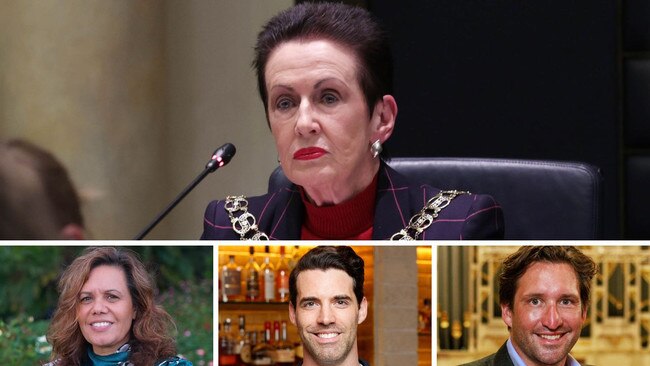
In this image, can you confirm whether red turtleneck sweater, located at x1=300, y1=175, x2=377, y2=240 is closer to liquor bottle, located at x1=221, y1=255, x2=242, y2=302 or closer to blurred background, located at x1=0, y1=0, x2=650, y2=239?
liquor bottle, located at x1=221, y1=255, x2=242, y2=302

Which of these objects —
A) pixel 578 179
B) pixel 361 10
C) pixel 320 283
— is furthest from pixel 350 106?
pixel 320 283

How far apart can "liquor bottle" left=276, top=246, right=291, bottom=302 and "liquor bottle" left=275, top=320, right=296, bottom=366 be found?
0.06 ft

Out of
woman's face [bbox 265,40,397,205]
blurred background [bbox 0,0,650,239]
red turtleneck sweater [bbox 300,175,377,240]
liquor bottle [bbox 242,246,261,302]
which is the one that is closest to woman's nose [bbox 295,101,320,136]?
woman's face [bbox 265,40,397,205]

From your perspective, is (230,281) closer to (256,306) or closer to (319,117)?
(256,306)

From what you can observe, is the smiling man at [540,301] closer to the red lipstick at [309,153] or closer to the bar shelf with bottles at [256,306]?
the bar shelf with bottles at [256,306]

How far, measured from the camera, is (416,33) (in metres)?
3.14

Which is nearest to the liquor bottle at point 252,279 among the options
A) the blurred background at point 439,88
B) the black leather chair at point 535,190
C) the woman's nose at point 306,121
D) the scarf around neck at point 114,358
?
the scarf around neck at point 114,358

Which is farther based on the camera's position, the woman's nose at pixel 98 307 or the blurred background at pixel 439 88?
the blurred background at pixel 439 88

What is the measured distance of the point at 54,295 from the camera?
0.84 m

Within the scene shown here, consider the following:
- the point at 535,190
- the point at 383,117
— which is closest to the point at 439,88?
the point at 535,190

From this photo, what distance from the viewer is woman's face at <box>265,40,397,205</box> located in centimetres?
141

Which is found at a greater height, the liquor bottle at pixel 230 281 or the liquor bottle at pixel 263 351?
the liquor bottle at pixel 230 281

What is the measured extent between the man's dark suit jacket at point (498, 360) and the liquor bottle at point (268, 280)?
0.51ft

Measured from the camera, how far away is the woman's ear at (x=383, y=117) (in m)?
1.50
